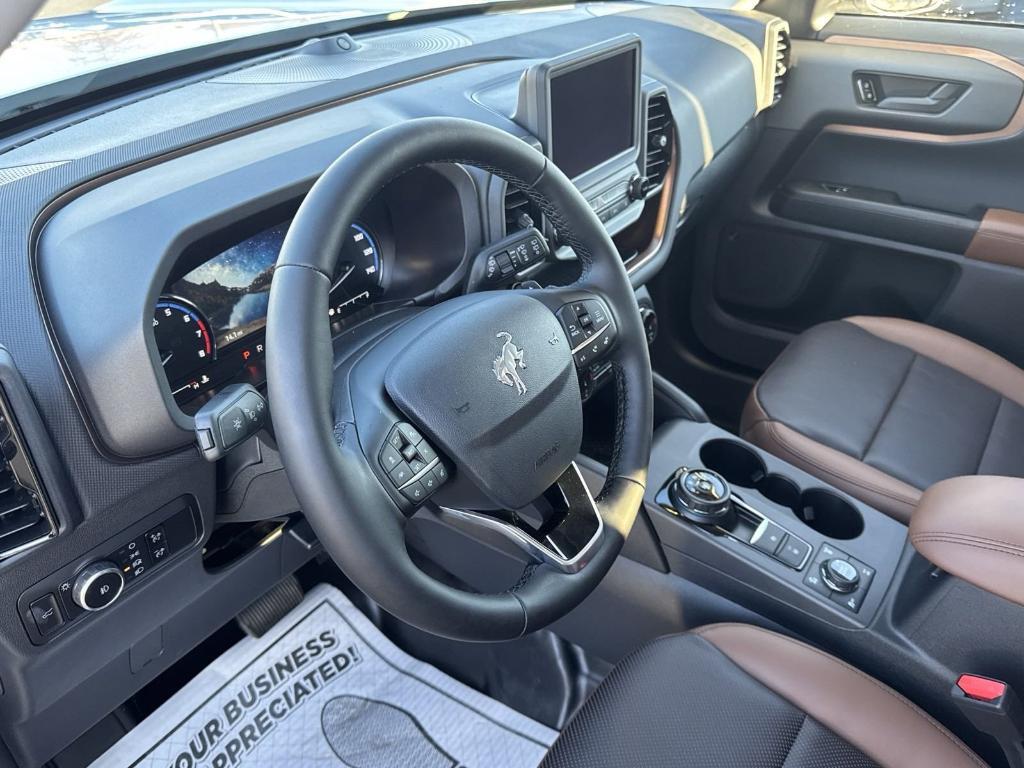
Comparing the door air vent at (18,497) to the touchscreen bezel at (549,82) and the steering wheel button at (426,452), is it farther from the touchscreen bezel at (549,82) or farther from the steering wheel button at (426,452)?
the touchscreen bezel at (549,82)

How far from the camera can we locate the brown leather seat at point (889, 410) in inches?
58.9

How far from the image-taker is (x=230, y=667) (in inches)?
64.4

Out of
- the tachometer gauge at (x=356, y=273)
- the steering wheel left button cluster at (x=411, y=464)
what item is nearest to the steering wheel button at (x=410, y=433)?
the steering wheel left button cluster at (x=411, y=464)

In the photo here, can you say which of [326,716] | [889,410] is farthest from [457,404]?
[889,410]

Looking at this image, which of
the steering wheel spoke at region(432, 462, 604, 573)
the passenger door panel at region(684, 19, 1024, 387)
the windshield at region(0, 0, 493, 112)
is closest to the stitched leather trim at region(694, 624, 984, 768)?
the steering wheel spoke at region(432, 462, 604, 573)

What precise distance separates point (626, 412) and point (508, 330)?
217 millimetres

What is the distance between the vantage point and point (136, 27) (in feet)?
4.78

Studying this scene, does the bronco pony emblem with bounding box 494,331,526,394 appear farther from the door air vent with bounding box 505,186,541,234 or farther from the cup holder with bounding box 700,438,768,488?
the cup holder with bounding box 700,438,768,488

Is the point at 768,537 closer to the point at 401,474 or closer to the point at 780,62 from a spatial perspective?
the point at 401,474

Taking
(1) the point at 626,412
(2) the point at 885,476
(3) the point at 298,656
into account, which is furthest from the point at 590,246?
(3) the point at 298,656

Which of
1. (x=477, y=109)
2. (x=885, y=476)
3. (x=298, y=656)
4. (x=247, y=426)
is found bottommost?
(x=298, y=656)

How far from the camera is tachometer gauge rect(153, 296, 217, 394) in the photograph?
3.25ft

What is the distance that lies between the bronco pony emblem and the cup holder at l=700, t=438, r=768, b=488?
670mm

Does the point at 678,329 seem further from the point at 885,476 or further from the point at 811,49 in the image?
the point at 885,476
